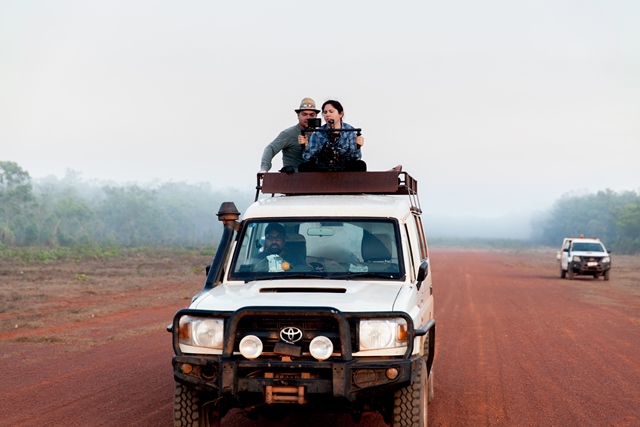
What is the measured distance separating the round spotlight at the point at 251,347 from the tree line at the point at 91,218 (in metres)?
47.3

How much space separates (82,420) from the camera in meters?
7.38

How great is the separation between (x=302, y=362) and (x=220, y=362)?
561 mm

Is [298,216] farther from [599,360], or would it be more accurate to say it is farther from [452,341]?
[452,341]

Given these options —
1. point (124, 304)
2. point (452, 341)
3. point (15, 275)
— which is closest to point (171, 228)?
point (15, 275)

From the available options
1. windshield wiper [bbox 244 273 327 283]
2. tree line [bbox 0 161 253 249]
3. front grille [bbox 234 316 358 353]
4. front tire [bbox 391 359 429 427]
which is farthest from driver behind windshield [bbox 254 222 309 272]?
tree line [bbox 0 161 253 249]

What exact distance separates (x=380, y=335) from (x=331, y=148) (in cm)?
342

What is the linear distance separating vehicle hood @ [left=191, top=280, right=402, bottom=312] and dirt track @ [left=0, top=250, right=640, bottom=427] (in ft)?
5.40

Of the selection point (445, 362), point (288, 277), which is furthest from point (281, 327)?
point (445, 362)

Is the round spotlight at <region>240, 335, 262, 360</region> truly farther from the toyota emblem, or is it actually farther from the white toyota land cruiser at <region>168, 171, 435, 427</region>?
the toyota emblem

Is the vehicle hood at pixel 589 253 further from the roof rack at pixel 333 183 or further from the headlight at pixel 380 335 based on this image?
the headlight at pixel 380 335

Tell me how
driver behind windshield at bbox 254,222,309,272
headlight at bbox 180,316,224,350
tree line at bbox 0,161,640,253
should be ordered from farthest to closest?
1. tree line at bbox 0,161,640,253
2. driver behind windshield at bbox 254,222,309,272
3. headlight at bbox 180,316,224,350

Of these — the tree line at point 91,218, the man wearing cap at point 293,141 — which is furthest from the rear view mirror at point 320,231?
the tree line at point 91,218

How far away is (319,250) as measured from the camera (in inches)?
277

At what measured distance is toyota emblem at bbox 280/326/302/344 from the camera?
5711 mm
